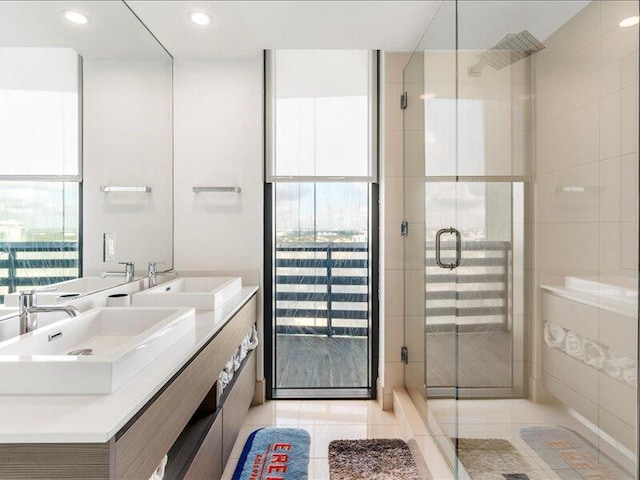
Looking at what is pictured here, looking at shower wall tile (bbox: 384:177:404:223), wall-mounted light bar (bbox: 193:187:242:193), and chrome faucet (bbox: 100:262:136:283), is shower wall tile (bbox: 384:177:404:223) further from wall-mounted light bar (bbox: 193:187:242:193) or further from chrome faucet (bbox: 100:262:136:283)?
chrome faucet (bbox: 100:262:136:283)

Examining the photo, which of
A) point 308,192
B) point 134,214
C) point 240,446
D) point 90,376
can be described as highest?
point 308,192

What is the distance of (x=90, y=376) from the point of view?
99 cm

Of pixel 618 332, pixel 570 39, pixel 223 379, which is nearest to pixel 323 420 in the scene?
pixel 223 379

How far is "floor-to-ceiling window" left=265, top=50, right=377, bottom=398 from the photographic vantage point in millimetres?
2811

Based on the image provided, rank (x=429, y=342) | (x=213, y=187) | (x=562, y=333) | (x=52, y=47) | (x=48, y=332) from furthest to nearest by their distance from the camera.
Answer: (x=213, y=187), (x=429, y=342), (x=52, y=47), (x=48, y=332), (x=562, y=333)

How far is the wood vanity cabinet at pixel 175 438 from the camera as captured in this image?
832 millimetres

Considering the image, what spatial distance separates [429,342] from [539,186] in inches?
50.4

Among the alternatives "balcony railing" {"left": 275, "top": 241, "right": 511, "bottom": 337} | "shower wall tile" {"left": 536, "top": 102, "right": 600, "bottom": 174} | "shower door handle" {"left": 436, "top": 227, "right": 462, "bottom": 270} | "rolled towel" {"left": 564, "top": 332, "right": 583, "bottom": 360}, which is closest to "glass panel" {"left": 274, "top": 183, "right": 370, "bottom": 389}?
"balcony railing" {"left": 275, "top": 241, "right": 511, "bottom": 337}

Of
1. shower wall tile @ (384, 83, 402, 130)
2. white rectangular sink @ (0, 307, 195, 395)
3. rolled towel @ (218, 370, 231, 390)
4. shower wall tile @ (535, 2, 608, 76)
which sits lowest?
rolled towel @ (218, 370, 231, 390)

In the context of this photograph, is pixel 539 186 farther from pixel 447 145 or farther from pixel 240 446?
pixel 240 446

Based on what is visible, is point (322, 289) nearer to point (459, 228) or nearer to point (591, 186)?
point (459, 228)

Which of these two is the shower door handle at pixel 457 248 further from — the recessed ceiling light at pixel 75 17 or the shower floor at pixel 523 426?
the recessed ceiling light at pixel 75 17

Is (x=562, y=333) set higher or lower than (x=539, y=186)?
lower

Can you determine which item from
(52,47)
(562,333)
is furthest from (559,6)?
(52,47)
